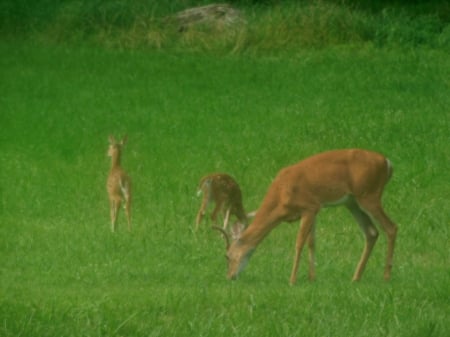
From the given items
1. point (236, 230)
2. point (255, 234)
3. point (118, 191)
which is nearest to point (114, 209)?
point (118, 191)

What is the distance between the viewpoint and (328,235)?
45.9 ft

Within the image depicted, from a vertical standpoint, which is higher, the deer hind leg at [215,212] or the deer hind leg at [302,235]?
the deer hind leg at [302,235]

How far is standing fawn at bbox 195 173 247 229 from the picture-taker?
1400 cm

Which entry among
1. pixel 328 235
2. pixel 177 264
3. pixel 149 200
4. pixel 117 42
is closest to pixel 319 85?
pixel 117 42

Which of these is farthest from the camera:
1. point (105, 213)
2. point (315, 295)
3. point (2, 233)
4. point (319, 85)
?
point (319, 85)

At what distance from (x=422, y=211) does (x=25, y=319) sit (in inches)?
266

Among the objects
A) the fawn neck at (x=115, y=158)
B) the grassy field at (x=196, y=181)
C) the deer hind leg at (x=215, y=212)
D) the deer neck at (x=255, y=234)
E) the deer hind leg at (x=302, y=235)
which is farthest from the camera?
the fawn neck at (x=115, y=158)

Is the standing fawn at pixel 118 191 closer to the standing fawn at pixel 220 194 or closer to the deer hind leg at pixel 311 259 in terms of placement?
the standing fawn at pixel 220 194

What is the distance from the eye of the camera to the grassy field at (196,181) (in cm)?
941

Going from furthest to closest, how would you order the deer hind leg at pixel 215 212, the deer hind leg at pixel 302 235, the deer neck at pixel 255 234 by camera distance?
the deer hind leg at pixel 215 212
the deer neck at pixel 255 234
the deer hind leg at pixel 302 235

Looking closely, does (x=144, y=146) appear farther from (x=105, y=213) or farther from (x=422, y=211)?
(x=422, y=211)

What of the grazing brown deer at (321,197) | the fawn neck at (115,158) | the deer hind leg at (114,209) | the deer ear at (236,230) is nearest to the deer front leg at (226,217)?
the deer hind leg at (114,209)

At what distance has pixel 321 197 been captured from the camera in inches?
451

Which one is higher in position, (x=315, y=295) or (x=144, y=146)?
(x=315, y=295)
